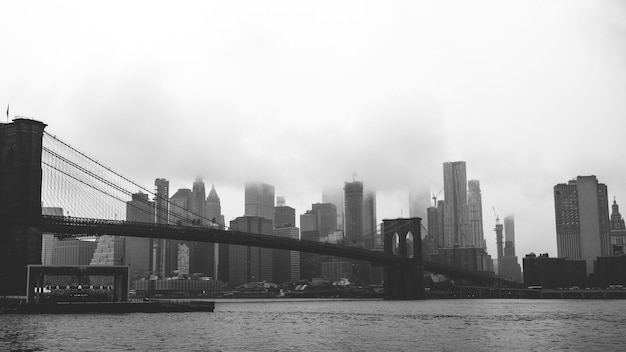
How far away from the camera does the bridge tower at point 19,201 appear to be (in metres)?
82.1

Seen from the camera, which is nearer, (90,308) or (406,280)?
(90,308)

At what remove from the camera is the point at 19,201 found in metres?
84.3

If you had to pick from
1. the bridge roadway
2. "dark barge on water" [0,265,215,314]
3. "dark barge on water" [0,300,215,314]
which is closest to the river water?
"dark barge on water" [0,300,215,314]

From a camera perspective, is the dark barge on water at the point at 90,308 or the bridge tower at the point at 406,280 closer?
the dark barge on water at the point at 90,308

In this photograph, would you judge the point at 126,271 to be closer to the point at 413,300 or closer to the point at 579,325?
the point at 579,325

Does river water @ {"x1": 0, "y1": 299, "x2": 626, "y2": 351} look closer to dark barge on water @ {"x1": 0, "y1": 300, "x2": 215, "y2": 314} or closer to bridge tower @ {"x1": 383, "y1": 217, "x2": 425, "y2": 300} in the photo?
dark barge on water @ {"x1": 0, "y1": 300, "x2": 215, "y2": 314}

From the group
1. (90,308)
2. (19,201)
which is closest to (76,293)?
(90,308)

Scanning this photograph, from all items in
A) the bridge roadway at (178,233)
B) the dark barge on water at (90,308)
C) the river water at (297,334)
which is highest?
the bridge roadway at (178,233)

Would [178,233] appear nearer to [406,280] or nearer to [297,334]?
[297,334]

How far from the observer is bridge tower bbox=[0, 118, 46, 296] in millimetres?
82062

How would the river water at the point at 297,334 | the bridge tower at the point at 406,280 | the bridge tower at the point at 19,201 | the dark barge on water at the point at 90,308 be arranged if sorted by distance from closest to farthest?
the river water at the point at 297,334 < the dark barge on water at the point at 90,308 < the bridge tower at the point at 19,201 < the bridge tower at the point at 406,280

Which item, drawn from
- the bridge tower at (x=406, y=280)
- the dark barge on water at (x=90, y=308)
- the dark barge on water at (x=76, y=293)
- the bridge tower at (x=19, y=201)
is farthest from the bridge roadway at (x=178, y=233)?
the dark barge on water at (x=90, y=308)

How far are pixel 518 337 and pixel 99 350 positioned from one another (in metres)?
29.1

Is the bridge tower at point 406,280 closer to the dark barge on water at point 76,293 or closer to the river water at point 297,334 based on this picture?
the dark barge on water at point 76,293
